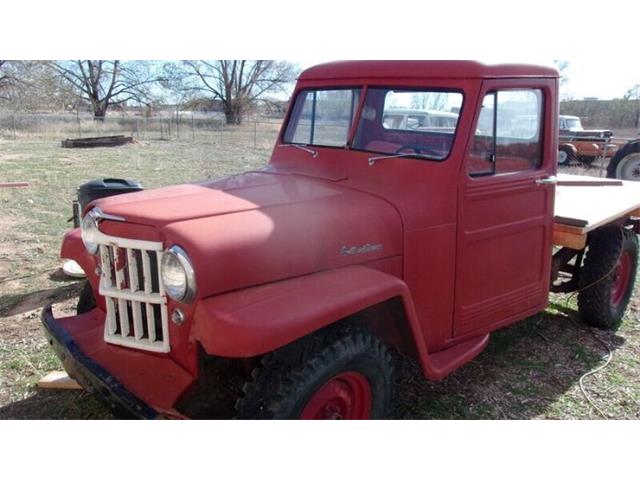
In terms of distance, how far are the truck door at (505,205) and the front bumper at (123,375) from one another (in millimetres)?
1624

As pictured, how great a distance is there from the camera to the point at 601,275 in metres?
4.22

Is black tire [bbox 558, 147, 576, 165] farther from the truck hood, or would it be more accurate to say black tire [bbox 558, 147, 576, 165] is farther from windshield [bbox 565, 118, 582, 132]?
the truck hood

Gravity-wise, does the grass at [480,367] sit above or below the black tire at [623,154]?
below

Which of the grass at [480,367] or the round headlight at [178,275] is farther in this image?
the grass at [480,367]

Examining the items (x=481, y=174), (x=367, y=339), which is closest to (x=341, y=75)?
(x=481, y=174)

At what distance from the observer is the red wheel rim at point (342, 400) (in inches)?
94.0

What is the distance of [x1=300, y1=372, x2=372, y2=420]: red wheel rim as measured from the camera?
7.84 feet

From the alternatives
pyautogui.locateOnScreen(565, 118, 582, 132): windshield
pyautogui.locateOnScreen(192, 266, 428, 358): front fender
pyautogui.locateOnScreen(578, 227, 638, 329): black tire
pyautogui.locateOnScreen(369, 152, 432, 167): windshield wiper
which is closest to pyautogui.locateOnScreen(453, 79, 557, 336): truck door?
pyautogui.locateOnScreen(369, 152, 432, 167): windshield wiper

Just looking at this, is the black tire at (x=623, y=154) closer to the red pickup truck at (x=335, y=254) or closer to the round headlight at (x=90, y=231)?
the red pickup truck at (x=335, y=254)

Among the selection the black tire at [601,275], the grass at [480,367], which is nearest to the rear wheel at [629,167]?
the grass at [480,367]

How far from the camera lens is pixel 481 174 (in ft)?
10.1

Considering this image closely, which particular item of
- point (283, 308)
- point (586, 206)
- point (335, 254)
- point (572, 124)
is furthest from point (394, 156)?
point (572, 124)

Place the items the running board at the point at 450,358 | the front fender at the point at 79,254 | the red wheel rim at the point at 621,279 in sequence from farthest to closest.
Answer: the red wheel rim at the point at 621,279, the front fender at the point at 79,254, the running board at the point at 450,358

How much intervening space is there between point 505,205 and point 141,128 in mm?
25927
